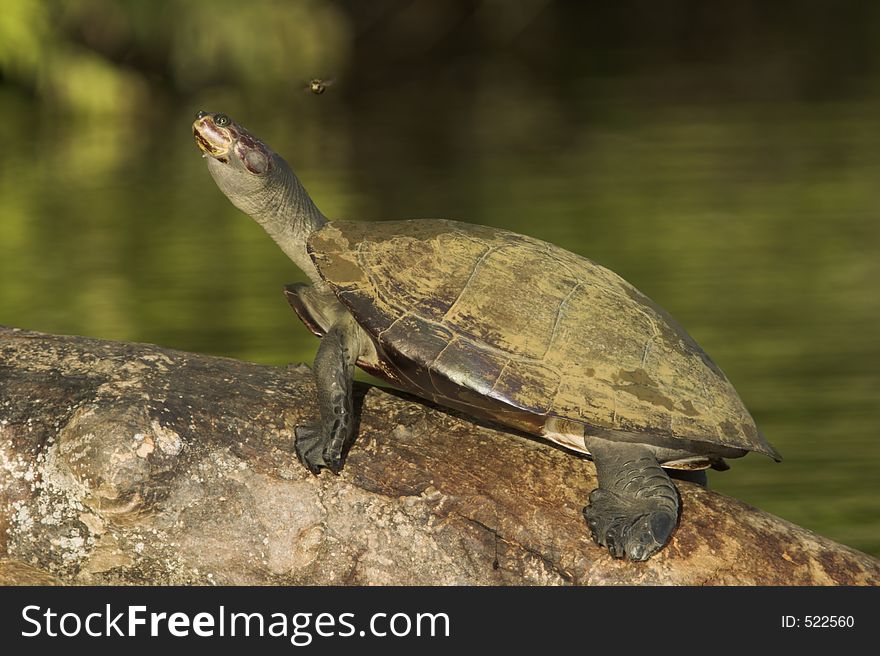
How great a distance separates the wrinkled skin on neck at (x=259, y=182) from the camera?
14.4ft

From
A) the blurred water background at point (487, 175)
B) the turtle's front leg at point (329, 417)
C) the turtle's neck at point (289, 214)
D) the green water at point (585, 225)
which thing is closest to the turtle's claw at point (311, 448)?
the turtle's front leg at point (329, 417)

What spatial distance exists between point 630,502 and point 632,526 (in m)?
0.09

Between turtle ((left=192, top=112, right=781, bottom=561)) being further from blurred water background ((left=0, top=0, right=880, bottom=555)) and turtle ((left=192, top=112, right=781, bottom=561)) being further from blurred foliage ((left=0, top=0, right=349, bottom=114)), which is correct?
blurred foliage ((left=0, top=0, right=349, bottom=114))

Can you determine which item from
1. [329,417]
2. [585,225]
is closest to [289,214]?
[329,417]

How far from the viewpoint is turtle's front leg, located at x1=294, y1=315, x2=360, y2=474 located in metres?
3.86

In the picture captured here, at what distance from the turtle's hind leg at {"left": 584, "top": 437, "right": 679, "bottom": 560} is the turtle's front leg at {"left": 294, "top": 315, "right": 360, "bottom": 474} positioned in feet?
2.24

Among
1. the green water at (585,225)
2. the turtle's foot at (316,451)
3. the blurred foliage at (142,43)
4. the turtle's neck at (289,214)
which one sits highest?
the blurred foliage at (142,43)

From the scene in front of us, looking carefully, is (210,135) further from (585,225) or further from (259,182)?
(585,225)

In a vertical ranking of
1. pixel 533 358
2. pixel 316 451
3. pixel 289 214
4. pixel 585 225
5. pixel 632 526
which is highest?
pixel 585 225

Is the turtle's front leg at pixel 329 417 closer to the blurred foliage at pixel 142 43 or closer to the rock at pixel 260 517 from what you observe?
the rock at pixel 260 517

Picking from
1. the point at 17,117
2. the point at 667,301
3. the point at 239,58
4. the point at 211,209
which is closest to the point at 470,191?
the point at 211,209

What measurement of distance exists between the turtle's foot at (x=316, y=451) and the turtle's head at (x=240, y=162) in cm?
91

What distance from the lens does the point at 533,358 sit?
4008 mm

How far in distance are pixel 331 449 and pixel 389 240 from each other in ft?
2.50
